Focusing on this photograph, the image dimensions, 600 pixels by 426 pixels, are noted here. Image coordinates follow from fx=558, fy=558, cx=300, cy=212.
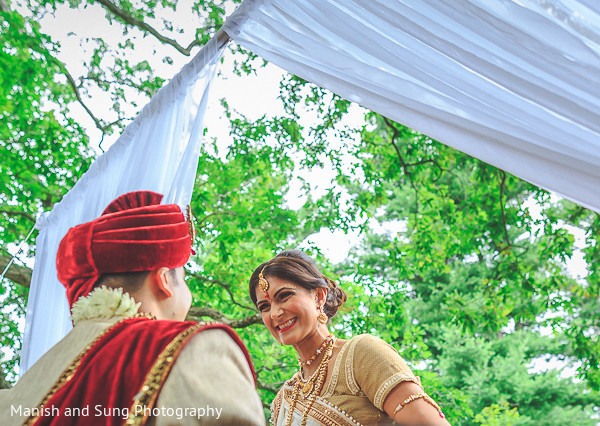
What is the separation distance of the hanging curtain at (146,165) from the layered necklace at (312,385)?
0.94 meters

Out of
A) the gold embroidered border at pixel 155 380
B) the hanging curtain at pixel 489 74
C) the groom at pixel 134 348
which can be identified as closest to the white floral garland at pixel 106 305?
the groom at pixel 134 348

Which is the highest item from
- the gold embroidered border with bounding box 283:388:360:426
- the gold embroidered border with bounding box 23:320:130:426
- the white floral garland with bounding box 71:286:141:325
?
the white floral garland with bounding box 71:286:141:325

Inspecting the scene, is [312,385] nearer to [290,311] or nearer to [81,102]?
[290,311]

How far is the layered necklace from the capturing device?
2.41 m

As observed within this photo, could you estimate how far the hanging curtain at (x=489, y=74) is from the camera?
1.30m

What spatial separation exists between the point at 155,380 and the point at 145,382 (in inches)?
0.9

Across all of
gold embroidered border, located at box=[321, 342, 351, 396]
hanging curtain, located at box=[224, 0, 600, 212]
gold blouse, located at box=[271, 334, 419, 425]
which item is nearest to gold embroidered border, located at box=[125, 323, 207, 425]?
hanging curtain, located at box=[224, 0, 600, 212]

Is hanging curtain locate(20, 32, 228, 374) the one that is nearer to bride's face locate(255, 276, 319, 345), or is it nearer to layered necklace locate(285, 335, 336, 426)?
Result: bride's face locate(255, 276, 319, 345)

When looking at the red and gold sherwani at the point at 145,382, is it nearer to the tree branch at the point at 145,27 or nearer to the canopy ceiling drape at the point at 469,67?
the canopy ceiling drape at the point at 469,67

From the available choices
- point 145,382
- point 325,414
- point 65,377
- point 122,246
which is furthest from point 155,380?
point 325,414

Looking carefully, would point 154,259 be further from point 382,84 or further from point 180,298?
point 382,84

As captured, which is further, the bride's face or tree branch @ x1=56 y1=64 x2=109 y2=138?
tree branch @ x1=56 y1=64 x2=109 y2=138

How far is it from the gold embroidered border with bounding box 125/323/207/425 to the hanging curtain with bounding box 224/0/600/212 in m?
0.90

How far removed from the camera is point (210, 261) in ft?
24.6
